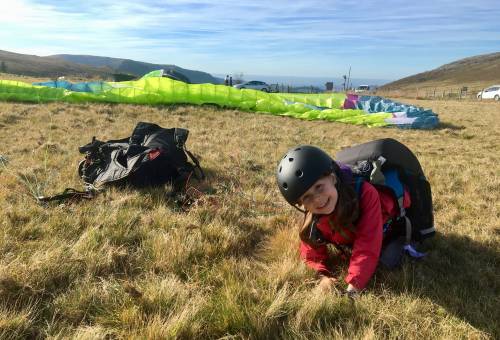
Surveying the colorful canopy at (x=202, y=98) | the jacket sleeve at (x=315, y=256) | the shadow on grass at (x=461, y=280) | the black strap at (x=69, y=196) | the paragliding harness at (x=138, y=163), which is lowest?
the shadow on grass at (x=461, y=280)

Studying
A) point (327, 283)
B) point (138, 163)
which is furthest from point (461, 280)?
point (138, 163)

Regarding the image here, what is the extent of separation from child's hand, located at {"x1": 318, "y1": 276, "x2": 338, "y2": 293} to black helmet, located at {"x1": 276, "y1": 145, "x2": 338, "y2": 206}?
2.22 feet

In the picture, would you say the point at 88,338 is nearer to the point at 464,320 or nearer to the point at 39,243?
the point at 39,243

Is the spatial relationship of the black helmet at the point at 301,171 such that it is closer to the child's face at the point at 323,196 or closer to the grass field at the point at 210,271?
the child's face at the point at 323,196

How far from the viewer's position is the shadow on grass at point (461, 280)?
111 inches

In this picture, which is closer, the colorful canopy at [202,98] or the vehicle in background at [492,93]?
the colorful canopy at [202,98]

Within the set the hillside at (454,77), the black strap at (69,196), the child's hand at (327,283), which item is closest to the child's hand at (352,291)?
the child's hand at (327,283)

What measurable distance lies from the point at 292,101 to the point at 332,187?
15.3m

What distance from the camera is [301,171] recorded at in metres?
2.86

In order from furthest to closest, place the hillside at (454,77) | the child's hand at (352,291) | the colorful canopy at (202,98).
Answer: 1. the hillside at (454,77)
2. the colorful canopy at (202,98)
3. the child's hand at (352,291)

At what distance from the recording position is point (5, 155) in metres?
7.00

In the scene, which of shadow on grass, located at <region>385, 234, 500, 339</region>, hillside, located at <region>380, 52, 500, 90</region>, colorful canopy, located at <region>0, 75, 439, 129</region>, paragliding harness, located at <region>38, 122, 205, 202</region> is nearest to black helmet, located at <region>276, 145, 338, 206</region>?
shadow on grass, located at <region>385, 234, 500, 339</region>

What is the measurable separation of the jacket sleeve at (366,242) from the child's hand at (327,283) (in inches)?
5.3

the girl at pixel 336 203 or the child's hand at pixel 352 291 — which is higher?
the girl at pixel 336 203
